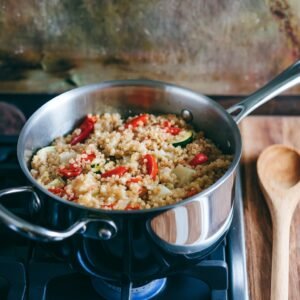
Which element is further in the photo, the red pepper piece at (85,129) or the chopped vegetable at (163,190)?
the red pepper piece at (85,129)

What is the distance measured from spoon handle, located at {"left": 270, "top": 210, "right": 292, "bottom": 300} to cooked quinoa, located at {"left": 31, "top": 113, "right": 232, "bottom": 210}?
18cm

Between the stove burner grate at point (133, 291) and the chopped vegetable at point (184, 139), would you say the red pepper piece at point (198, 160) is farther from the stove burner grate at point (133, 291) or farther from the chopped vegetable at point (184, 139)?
the stove burner grate at point (133, 291)

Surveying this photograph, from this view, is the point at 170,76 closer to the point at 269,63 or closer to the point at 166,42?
the point at 166,42

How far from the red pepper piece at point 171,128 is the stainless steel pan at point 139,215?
0.05 m

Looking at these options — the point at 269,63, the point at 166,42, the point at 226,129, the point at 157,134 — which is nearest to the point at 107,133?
the point at 157,134

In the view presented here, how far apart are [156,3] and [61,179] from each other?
0.51m

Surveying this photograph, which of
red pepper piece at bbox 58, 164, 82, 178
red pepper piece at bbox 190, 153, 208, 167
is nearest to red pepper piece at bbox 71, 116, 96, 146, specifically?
red pepper piece at bbox 58, 164, 82, 178

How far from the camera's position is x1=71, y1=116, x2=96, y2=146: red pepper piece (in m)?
1.09

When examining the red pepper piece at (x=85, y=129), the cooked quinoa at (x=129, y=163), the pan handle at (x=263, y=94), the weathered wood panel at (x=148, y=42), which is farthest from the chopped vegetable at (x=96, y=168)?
the weathered wood panel at (x=148, y=42)

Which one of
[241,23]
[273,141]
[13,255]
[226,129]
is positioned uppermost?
[241,23]

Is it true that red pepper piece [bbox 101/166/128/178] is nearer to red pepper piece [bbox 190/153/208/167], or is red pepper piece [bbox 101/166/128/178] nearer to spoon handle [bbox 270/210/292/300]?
red pepper piece [bbox 190/153/208/167]

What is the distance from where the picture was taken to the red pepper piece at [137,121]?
111cm

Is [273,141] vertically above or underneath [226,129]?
underneath

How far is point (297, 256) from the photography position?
1.04m
